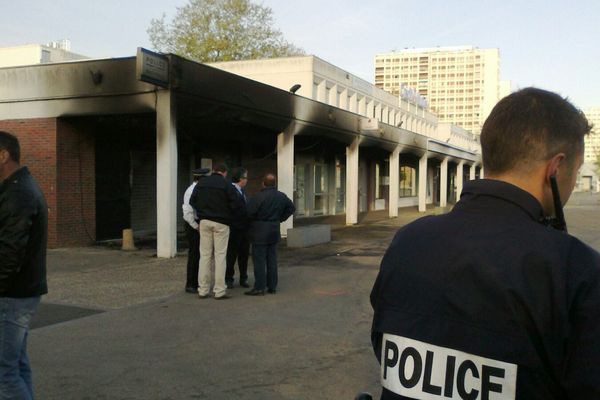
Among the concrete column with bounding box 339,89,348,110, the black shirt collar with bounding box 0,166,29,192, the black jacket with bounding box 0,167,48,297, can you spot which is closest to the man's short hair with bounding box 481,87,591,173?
the black jacket with bounding box 0,167,48,297

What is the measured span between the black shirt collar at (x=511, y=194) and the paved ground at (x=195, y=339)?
3.43 metres

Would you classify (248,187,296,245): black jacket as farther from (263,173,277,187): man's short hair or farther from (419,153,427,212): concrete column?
(419,153,427,212): concrete column

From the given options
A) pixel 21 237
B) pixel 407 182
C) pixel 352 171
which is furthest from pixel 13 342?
pixel 407 182

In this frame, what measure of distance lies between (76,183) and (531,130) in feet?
46.5

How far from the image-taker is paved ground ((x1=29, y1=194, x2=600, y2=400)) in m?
4.73

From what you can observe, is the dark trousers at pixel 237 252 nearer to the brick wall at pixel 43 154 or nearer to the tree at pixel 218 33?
the brick wall at pixel 43 154

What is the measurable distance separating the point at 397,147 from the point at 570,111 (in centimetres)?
2622

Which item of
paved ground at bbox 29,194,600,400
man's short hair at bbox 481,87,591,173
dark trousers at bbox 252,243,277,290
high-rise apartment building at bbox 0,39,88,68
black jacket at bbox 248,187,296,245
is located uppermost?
high-rise apartment building at bbox 0,39,88,68

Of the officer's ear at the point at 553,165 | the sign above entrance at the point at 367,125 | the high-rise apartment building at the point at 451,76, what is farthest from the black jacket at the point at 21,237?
the high-rise apartment building at the point at 451,76

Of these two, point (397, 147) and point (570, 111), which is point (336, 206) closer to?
point (397, 147)

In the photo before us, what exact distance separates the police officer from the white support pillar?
36.8 feet

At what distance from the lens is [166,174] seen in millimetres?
12617

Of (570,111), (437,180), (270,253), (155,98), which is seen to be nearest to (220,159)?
(155,98)

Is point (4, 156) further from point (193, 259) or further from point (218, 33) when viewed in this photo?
point (218, 33)
